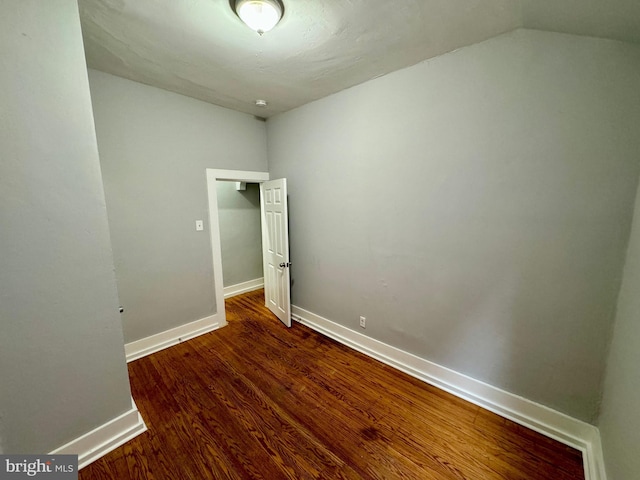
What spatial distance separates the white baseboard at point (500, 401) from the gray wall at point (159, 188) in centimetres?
199

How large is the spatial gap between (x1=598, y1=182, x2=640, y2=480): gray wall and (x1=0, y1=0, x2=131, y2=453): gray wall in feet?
8.82

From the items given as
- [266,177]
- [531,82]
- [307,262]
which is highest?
[531,82]

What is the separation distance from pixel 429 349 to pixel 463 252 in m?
0.90

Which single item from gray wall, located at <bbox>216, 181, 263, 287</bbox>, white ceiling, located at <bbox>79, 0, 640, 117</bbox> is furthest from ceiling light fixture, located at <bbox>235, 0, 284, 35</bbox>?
gray wall, located at <bbox>216, 181, 263, 287</bbox>

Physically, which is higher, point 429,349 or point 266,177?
point 266,177

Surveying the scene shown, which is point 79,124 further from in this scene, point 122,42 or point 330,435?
point 330,435

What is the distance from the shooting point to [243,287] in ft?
14.0

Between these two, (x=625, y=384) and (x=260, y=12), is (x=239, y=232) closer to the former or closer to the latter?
(x=260, y=12)

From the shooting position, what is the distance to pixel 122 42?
5.42 feet

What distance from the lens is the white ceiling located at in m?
1.26

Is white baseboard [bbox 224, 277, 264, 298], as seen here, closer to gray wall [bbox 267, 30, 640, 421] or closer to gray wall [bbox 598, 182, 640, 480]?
gray wall [bbox 267, 30, 640, 421]

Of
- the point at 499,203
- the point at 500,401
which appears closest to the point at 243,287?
the point at 500,401

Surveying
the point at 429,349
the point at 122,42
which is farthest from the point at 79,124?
the point at 429,349

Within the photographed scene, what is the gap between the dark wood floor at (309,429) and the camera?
1375mm
